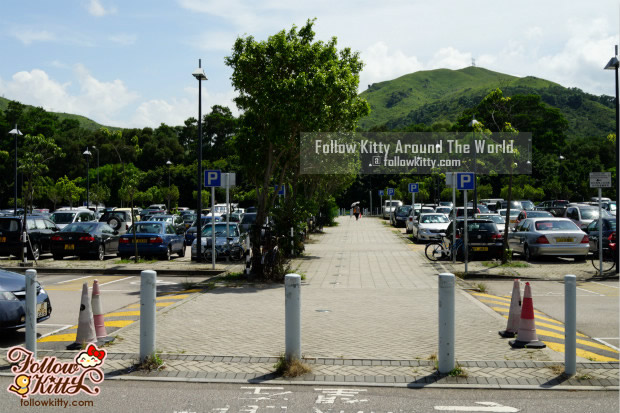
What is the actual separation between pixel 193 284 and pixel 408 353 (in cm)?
836

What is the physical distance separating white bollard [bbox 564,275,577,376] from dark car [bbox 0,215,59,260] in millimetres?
18154

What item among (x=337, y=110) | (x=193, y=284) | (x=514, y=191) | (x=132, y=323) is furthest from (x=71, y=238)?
(x=514, y=191)

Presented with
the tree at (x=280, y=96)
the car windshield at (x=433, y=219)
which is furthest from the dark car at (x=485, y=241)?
the car windshield at (x=433, y=219)

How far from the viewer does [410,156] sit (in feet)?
286

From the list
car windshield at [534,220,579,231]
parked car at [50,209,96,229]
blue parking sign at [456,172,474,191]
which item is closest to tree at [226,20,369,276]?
blue parking sign at [456,172,474,191]

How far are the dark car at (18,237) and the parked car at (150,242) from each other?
119 inches

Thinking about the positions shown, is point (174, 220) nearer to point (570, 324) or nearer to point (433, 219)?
point (433, 219)

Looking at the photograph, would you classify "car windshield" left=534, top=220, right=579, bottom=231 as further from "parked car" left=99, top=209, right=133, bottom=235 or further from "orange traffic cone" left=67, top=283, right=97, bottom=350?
"parked car" left=99, top=209, right=133, bottom=235

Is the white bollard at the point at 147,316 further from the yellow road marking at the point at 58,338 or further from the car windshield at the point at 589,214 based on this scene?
the car windshield at the point at 589,214

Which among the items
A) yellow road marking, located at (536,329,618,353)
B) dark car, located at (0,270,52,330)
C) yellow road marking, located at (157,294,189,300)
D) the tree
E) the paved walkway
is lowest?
yellow road marking, located at (157,294,189,300)

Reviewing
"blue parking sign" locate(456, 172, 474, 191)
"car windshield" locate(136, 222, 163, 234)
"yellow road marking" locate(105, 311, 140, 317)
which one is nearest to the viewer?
"yellow road marking" locate(105, 311, 140, 317)

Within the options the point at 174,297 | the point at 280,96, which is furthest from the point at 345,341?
the point at 280,96

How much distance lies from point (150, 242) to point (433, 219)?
16.7 m

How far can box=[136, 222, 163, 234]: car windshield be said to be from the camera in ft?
71.3
